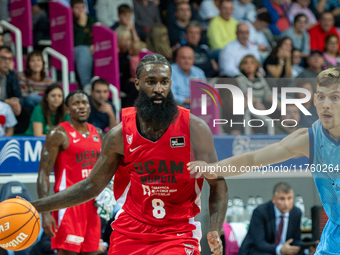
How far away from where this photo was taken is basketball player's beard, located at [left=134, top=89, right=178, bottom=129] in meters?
3.42

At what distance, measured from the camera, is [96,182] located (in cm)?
366

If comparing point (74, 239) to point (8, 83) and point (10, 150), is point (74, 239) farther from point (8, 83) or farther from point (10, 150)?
point (8, 83)

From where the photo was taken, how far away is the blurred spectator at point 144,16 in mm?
9328

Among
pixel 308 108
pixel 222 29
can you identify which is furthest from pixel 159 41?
pixel 308 108

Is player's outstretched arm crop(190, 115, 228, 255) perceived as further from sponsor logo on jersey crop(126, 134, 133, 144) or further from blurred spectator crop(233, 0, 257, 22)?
blurred spectator crop(233, 0, 257, 22)

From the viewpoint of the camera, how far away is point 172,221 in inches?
134

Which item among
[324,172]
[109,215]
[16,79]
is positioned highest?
[16,79]

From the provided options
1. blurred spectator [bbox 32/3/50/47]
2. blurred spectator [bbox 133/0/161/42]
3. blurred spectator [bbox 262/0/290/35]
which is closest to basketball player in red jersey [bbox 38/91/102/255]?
blurred spectator [bbox 32/3/50/47]

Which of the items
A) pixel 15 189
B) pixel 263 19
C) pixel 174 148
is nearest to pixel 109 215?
pixel 15 189

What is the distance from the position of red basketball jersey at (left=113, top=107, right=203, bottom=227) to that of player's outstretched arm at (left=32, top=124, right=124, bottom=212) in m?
0.12

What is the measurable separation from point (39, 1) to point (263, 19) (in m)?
4.49

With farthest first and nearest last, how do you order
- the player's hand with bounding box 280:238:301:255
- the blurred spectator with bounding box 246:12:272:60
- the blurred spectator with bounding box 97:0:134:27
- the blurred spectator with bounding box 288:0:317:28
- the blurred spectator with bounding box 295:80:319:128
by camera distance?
1. the blurred spectator with bounding box 288:0:317:28
2. the blurred spectator with bounding box 246:12:272:60
3. the blurred spectator with bounding box 97:0:134:27
4. the player's hand with bounding box 280:238:301:255
5. the blurred spectator with bounding box 295:80:319:128

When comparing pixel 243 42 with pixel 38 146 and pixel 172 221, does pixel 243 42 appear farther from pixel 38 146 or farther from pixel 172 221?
pixel 172 221

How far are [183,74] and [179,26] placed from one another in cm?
157
